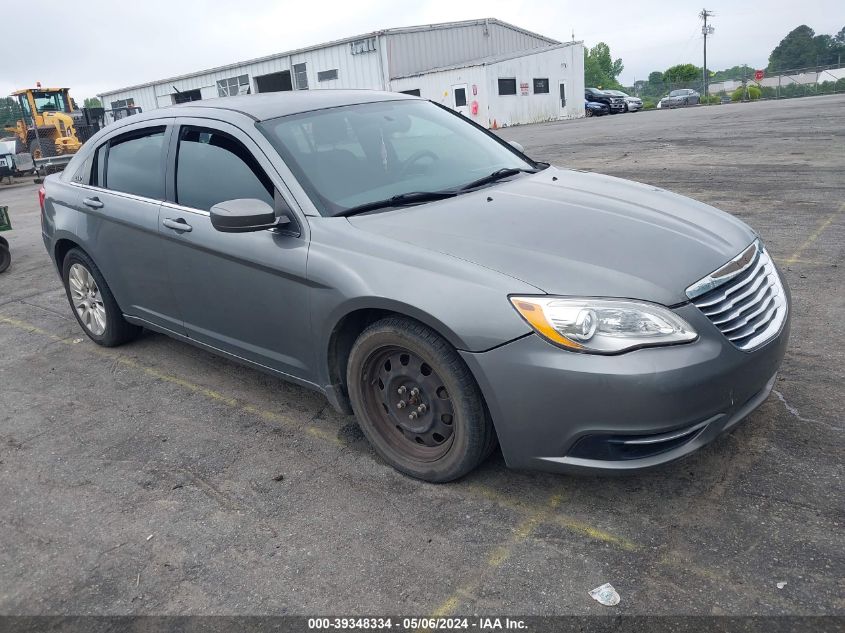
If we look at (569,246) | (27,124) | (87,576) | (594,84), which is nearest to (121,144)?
(87,576)

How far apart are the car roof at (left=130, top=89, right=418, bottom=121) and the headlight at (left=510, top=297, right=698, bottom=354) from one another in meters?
2.00

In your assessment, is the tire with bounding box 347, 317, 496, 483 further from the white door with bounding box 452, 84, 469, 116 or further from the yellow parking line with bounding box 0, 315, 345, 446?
the white door with bounding box 452, 84, 469, 116

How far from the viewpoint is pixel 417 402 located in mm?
3141

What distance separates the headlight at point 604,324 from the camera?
2637 mm

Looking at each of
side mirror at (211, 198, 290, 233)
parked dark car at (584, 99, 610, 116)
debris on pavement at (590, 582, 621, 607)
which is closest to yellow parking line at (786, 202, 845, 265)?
Result: debris on pavement at (590, 582, 621, 607)

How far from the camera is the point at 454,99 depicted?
119ft

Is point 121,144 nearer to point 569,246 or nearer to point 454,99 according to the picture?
point 569,246

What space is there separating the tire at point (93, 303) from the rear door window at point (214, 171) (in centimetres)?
131

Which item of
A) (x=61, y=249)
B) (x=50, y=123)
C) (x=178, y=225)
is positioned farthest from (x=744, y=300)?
(x=50, y=123)

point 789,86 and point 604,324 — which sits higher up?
point 789,86

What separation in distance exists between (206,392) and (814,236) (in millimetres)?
5536

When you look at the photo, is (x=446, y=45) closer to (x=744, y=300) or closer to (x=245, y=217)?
(x=245, y=217)

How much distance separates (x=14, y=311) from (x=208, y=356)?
2.84 m

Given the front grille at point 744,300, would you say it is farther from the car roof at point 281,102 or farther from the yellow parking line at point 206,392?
the car roof at point 281,102
